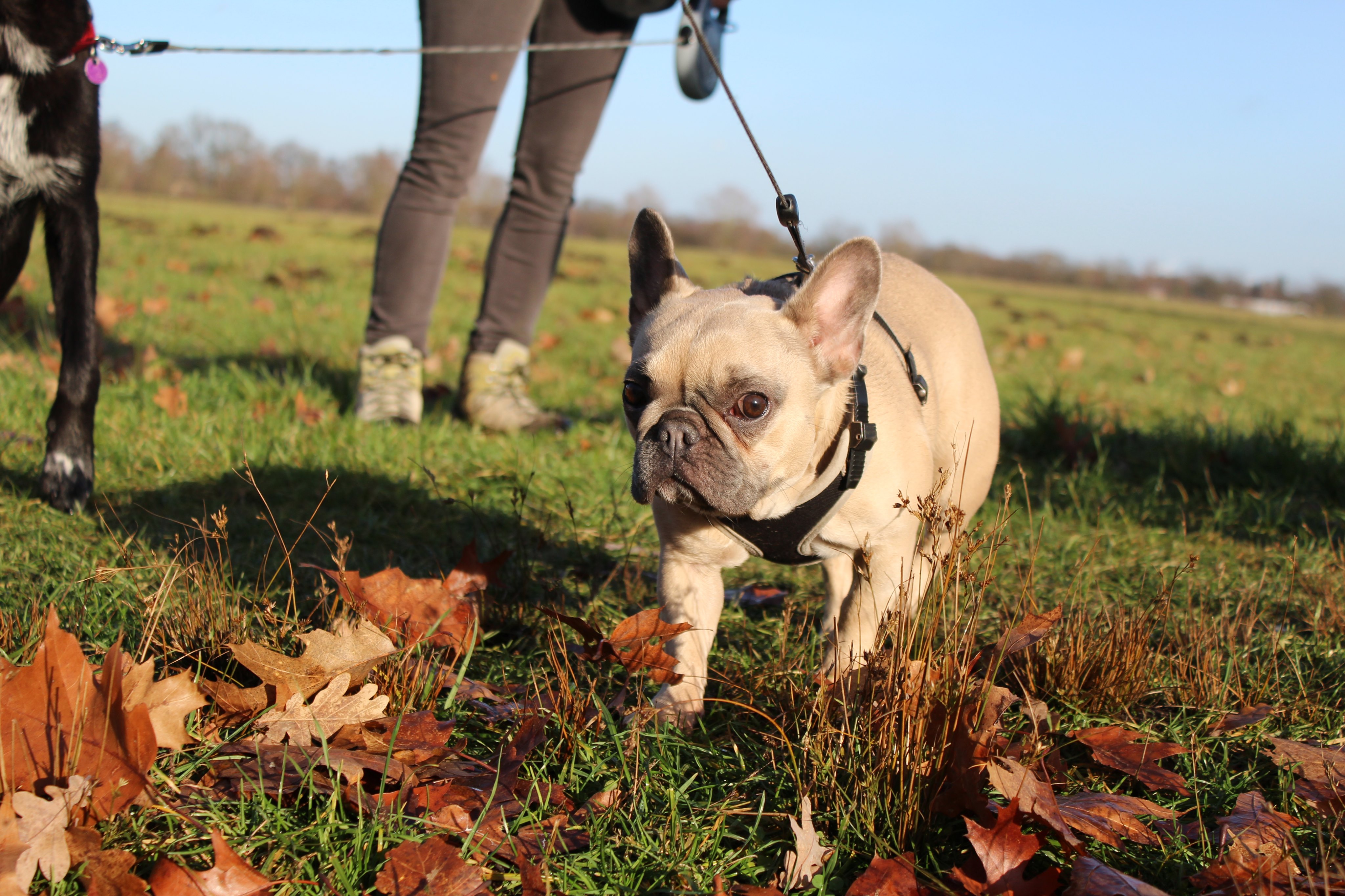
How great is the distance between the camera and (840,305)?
2.49 m

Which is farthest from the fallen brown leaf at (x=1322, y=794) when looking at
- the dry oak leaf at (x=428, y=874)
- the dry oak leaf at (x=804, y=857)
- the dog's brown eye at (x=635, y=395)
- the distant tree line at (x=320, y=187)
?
the distant tree line at (x=320, y=187)

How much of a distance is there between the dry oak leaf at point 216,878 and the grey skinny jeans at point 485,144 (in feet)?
10.6

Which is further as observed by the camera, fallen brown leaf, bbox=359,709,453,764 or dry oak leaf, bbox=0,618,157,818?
fallen brown leaf, bbox=359,709,453,764

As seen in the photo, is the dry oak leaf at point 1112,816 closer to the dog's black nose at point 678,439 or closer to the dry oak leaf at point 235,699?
the dog's black nose at point 678,439

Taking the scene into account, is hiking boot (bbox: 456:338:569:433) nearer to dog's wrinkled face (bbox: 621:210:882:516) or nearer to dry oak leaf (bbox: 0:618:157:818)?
dog's wrinkled face (bbox: 621:210:882:516)

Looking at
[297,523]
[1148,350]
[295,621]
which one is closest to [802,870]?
[295,621]

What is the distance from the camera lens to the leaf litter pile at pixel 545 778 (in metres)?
1.55

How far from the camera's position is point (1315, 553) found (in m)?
3.72

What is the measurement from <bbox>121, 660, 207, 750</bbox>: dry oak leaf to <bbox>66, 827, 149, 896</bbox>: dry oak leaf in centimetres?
25

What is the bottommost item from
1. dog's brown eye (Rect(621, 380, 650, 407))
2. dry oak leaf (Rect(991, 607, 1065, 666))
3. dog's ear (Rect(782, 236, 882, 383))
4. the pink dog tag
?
dry oak leaf (Rect(991, 607, 1065, 666))

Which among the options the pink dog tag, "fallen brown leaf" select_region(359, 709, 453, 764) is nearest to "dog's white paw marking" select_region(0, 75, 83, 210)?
the pink dog tag

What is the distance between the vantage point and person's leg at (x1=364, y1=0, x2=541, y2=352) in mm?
3973

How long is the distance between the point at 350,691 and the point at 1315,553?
12.0 feet

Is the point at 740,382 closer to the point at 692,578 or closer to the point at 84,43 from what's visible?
the point at 692,578
